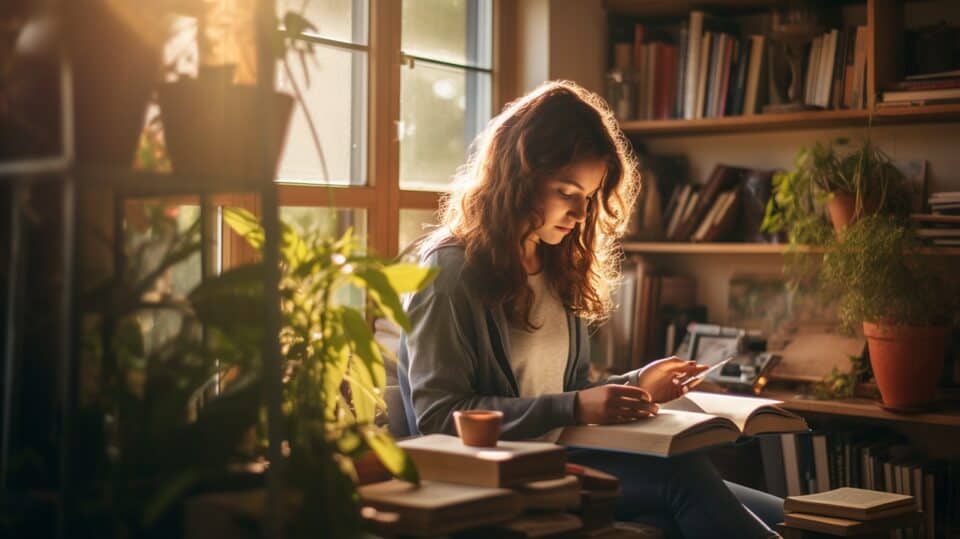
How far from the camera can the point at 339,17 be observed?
3.16 metres

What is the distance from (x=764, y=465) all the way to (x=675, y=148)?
3.88 ft

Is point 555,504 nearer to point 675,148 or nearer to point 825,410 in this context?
point 825,410

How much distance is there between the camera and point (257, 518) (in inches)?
51.5

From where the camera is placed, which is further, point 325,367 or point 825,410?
point 825,410

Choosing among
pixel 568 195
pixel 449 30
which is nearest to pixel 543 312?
pixel 568 195

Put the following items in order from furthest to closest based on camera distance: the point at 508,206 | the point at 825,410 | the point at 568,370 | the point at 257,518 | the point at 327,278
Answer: the point at 825,410 → the point at 568,370 → the point at 508,206 → the point at 327,278 → the point at 257,518

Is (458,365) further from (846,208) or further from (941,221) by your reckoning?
(941,221)

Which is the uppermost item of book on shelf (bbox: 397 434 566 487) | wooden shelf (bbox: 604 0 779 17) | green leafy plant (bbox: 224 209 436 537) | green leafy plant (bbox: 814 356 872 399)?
wooden shelf (bbox: 604 0 779 17)

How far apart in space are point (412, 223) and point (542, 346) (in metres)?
1.05

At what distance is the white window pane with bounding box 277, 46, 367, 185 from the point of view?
3016 mm

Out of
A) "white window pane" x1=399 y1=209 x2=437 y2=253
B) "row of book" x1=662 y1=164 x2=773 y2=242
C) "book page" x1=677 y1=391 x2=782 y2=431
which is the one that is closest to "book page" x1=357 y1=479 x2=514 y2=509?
"book page" x1=677 y1=391 x2=782 y2=431

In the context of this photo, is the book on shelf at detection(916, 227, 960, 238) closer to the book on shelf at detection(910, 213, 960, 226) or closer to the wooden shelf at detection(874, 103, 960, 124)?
the book on shelf at detection(910, 213, 960, 226)

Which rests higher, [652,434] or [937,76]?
[937,76]

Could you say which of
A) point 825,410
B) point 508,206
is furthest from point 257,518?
point 825,410
